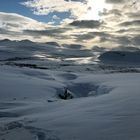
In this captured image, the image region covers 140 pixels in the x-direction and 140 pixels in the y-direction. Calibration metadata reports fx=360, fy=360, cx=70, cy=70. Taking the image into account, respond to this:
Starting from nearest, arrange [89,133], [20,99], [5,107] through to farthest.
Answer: [89,133] < [5,107] < [20,99]

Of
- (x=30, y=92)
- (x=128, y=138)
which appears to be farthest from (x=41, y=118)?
(x=30, y=92)

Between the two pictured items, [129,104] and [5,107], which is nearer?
[129,104]

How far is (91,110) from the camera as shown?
37.1 feet

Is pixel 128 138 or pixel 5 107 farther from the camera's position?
pixel 5 107

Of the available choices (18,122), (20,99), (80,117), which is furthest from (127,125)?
(20,99)

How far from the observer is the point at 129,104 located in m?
11.4

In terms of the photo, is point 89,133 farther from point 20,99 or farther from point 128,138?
point 20,99

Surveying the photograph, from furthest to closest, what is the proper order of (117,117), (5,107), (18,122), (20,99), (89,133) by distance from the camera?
(20,99) < (5,107) < (18,122) < (117,117) < (89,133)

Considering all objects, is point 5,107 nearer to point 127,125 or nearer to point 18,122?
point 18,122

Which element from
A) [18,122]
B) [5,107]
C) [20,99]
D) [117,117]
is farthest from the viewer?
[20,99]

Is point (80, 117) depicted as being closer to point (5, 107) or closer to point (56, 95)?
point (5, 107)

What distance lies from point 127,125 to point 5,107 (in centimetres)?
752

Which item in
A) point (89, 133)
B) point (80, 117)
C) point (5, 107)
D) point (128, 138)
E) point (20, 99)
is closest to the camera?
point (128, 138)

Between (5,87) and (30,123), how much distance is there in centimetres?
943
